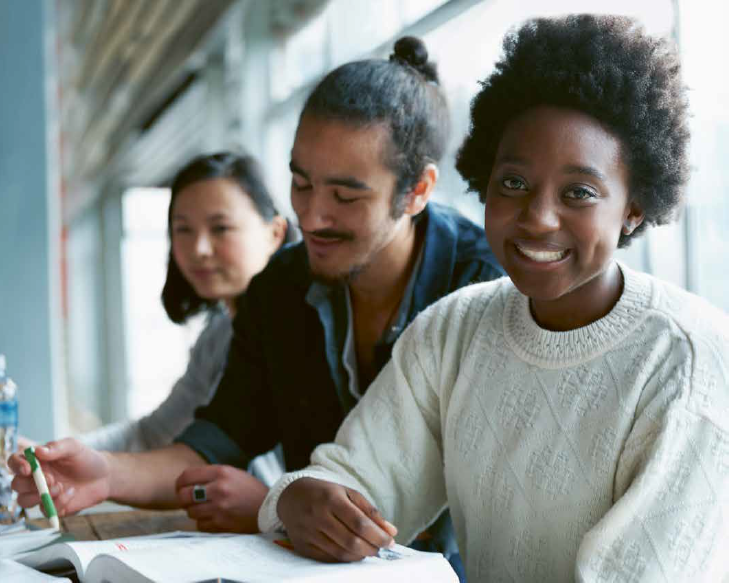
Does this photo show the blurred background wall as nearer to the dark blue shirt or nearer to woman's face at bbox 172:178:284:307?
the dark blue shirt

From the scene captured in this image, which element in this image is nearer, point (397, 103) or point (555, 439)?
point (555, 439)

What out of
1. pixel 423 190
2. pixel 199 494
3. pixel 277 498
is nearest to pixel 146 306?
pixel 423 190

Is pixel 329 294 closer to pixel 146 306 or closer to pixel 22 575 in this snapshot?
pixel 22 575

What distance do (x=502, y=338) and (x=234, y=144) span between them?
13.4ft

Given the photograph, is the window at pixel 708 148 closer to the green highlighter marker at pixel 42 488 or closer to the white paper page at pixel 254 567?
→ the white paper page at pixel 254 567

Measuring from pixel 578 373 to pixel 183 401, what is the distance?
54.9 inches

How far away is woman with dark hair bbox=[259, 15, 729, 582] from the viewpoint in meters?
0.96

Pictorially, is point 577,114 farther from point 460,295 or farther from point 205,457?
point 205,457

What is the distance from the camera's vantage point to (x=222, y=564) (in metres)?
1.01

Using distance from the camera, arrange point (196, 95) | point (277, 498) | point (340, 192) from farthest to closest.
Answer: point (196, 95), point (340, 192), point (277, 498)

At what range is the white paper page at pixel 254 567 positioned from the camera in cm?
95

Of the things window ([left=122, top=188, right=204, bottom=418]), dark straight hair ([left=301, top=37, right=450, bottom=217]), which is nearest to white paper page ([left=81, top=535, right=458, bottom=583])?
dark straight hair ([left=301, top=37, right=450, bottom=217])

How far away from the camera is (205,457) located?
1.71 m

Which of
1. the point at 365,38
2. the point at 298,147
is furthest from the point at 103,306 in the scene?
the point at 298,147
